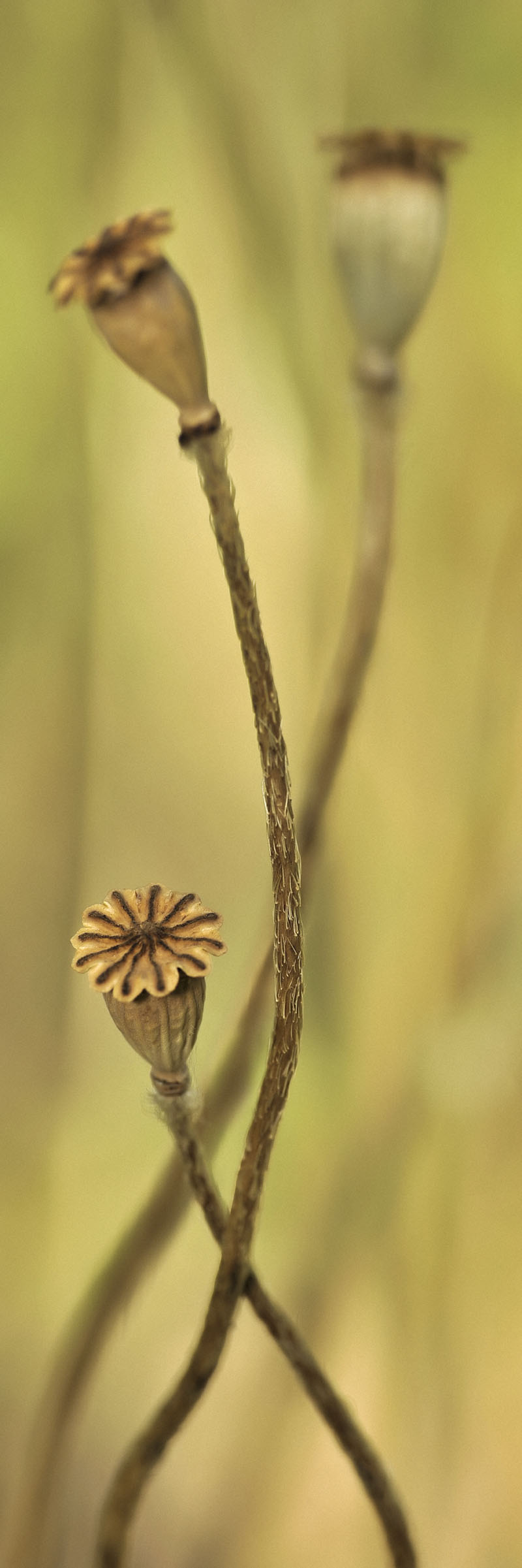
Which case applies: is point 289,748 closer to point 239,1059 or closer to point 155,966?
point 239,1059

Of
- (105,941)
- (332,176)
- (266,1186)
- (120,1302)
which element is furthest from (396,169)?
(266,1186)

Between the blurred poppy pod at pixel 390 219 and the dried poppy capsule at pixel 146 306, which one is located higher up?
the blurred poppy pod at pixel 390 219

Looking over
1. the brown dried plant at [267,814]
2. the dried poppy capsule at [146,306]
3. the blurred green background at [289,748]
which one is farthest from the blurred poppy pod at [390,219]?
the blurred green background at [289,748]

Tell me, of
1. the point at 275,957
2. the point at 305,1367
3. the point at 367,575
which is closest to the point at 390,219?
the point at 367,575

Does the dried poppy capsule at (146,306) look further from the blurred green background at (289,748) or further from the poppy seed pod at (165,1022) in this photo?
the blurred green background at (289,748)

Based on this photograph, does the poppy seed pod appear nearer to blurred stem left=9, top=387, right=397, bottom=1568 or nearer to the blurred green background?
blurred stem left=9, top=387, right=397, bottom=1568

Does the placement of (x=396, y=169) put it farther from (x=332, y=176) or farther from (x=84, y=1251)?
(x=84, y=1251)
